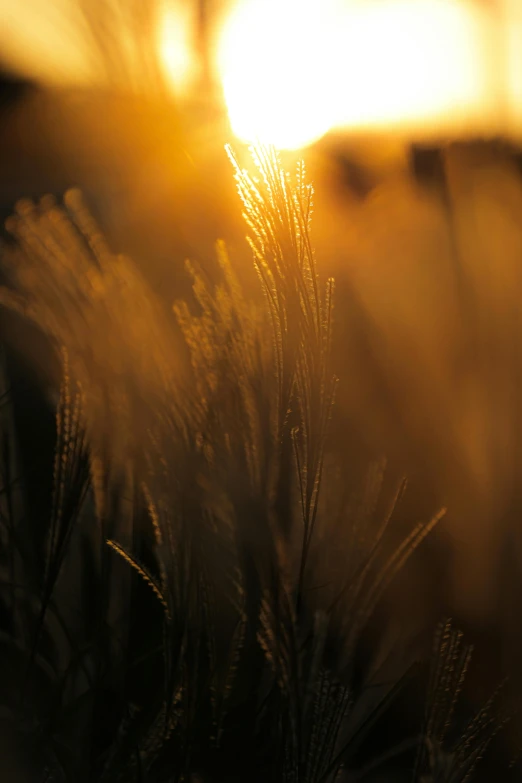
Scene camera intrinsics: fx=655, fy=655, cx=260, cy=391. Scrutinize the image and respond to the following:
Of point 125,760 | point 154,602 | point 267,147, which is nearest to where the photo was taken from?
point 267,147

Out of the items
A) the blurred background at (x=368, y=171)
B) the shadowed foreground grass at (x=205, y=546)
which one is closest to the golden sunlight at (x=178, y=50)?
the blurred background at (x=368, y=171)

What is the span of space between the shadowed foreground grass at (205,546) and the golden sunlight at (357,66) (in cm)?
22

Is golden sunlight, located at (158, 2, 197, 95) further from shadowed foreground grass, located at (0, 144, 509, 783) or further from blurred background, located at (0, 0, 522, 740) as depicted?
shadowed foreground grass, located at (0, 144, 509, 783)

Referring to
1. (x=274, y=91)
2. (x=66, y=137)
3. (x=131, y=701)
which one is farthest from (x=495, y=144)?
(x=131, y=701)

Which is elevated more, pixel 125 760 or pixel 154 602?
pixel 154 602

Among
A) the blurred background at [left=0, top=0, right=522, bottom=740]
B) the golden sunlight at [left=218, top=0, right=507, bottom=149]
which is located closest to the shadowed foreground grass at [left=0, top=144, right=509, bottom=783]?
the blurred background at [left=0, top=0, right=522, bottom=740]

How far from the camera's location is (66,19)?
3.21ft

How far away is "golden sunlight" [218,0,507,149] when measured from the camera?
3.20 ft

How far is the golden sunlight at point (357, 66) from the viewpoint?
3.20ft

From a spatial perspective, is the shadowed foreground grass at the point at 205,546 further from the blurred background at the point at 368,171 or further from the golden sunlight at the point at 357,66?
the golden sunlight at the point at 357,66

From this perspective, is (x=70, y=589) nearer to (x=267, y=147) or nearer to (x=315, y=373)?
(x=315, y=373)

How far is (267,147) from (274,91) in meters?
0.29

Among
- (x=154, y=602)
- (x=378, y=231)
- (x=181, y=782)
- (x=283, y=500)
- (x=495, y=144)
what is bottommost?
(x=181, y=782)

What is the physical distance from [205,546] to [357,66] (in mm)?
804
